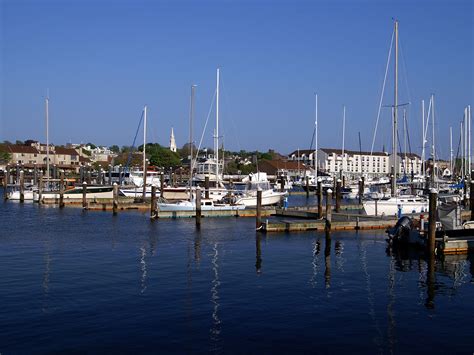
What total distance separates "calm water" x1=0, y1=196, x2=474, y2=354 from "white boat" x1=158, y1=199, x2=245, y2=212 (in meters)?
14.0

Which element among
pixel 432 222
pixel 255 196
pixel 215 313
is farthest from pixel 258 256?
pixel 255 196

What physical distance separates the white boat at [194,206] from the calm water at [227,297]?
1402 centimetres

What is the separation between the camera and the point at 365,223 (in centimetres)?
4209

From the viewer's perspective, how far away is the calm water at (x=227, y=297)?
55.1ft

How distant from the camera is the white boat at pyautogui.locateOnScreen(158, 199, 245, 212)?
2024 inches

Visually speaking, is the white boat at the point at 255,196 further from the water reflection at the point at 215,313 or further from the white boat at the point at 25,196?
the water reflection at the point at 215,313

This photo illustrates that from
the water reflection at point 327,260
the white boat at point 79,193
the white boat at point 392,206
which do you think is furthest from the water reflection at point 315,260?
the white boat at point 79,193

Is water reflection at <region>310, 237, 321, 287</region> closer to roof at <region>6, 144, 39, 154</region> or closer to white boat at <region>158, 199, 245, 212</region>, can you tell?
white boat at <region>158, 199, 245, 212</region>

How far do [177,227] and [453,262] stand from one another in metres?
21.5

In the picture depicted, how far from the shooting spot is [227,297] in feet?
71.2

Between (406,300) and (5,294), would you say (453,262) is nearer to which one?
(406,300)

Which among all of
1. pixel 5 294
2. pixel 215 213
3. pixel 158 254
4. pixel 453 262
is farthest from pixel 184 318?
pixel 215 213

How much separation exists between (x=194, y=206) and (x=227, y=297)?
30.7 meters

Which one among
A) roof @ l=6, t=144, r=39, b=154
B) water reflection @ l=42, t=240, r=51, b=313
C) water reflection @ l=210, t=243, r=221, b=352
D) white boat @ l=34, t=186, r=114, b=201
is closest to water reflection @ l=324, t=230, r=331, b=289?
water reflection @ l=210, t=243, r=221, b=352
